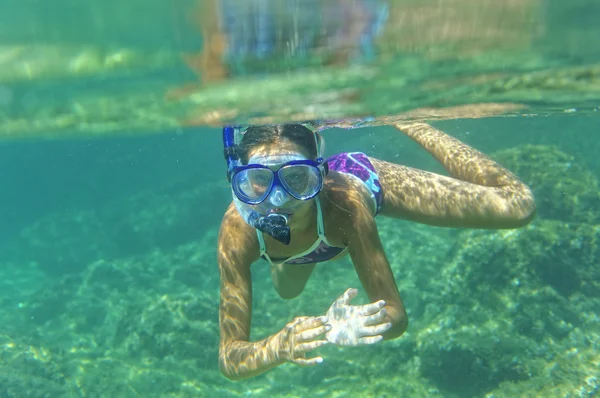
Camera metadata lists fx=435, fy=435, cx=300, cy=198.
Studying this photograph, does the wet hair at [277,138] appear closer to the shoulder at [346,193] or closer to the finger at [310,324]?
the shoulder at [346,193]

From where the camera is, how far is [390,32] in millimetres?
4672

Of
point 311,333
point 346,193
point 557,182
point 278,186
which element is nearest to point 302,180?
point 278,186

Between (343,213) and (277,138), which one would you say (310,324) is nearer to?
(343,213)

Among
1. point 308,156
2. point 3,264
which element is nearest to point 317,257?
point 308,156

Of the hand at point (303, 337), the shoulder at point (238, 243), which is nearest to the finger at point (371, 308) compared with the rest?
the hand at point (303, 337)

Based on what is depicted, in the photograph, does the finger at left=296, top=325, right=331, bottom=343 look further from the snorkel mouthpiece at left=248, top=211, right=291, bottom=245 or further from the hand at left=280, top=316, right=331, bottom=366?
the snorkel mouthpiece at left=248, top=211, right=291, bottom=245

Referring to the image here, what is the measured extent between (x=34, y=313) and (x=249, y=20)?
701 inches

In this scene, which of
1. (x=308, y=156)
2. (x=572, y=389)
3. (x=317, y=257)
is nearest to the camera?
(x=308, y=156)

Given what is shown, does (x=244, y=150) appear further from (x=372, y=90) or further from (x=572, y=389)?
(x=572, y=389)

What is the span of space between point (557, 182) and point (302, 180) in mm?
11709

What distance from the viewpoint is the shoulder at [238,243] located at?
17.3 ft

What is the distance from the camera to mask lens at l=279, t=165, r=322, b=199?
465cm

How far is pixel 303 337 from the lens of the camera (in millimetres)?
3650

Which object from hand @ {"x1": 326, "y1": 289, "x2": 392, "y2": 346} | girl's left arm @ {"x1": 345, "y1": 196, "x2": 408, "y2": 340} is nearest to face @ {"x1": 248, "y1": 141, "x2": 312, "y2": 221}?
girl's left arm @ {"x1": 345, "y1": 196, "x2": 408, "y2": 340}
